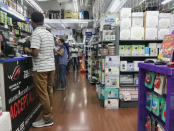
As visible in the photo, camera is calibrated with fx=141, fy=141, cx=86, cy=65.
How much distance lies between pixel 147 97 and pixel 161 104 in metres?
0.34

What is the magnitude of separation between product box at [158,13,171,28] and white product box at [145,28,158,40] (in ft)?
0.58

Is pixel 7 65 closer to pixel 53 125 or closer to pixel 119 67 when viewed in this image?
pixel 53 125

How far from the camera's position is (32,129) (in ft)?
8.07

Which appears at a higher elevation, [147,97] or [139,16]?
[139,16]

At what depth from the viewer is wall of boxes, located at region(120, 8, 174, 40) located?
3.18 meters

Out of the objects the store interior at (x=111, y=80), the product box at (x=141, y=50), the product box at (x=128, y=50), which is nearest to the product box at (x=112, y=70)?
the store interior at (x=111, y=80)

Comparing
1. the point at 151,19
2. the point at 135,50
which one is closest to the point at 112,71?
the point at 135,50

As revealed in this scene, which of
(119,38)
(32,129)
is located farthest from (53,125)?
(119,38)

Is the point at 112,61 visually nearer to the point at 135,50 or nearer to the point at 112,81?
the point at 112,81

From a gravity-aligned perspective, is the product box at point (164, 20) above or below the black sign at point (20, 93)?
above

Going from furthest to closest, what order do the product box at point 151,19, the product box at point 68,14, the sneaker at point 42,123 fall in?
the product box at point 68,14 → the product box at point 151,19 → the sneaker at point 42,123

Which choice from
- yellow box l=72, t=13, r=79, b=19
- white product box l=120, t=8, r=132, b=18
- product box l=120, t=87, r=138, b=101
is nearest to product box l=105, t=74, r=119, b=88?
product box l=120, t=87, r=138, b=101

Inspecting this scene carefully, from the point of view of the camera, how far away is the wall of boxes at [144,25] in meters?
3.18

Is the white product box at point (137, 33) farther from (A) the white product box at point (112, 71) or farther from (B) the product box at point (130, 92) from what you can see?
(B) the product box at point (130, 92)
